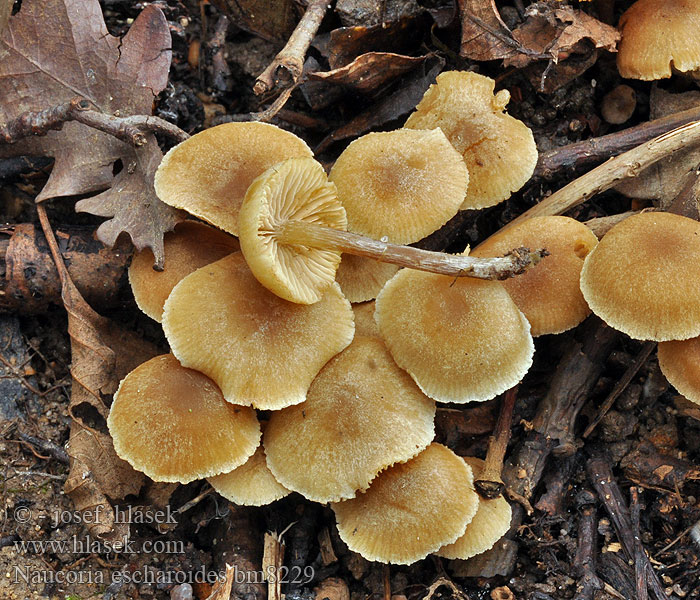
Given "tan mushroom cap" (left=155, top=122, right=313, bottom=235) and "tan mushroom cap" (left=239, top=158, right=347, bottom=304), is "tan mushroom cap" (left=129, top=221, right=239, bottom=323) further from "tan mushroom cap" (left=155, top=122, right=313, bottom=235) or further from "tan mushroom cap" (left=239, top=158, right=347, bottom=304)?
"tan mushroom cap" (left=239, top=158, right=347, bottom=304)

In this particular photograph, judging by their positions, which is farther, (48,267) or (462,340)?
(48,267)

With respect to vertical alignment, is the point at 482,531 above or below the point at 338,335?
below

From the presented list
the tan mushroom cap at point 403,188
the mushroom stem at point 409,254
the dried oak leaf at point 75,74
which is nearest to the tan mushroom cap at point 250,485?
the mushroom stem at point 409,254

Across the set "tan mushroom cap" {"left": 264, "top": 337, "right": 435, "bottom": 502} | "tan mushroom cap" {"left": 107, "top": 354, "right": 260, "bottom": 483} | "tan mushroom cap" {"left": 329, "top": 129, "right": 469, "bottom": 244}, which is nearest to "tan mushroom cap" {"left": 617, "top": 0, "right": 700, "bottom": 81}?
"tan mushroom cap" {"left": 329, "top": 129, "right": 469, "bottom": 244}

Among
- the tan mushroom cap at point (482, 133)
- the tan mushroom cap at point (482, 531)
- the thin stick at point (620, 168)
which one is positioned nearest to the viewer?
the tan mushroom cap at point (482, 531)

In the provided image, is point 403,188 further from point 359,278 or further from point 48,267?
point 48,267

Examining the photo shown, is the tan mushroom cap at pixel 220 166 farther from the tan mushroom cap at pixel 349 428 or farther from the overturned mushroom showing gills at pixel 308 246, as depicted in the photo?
the tan mushroom cap at pixel 349 428

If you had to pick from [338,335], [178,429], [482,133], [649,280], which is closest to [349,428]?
[338,335]
